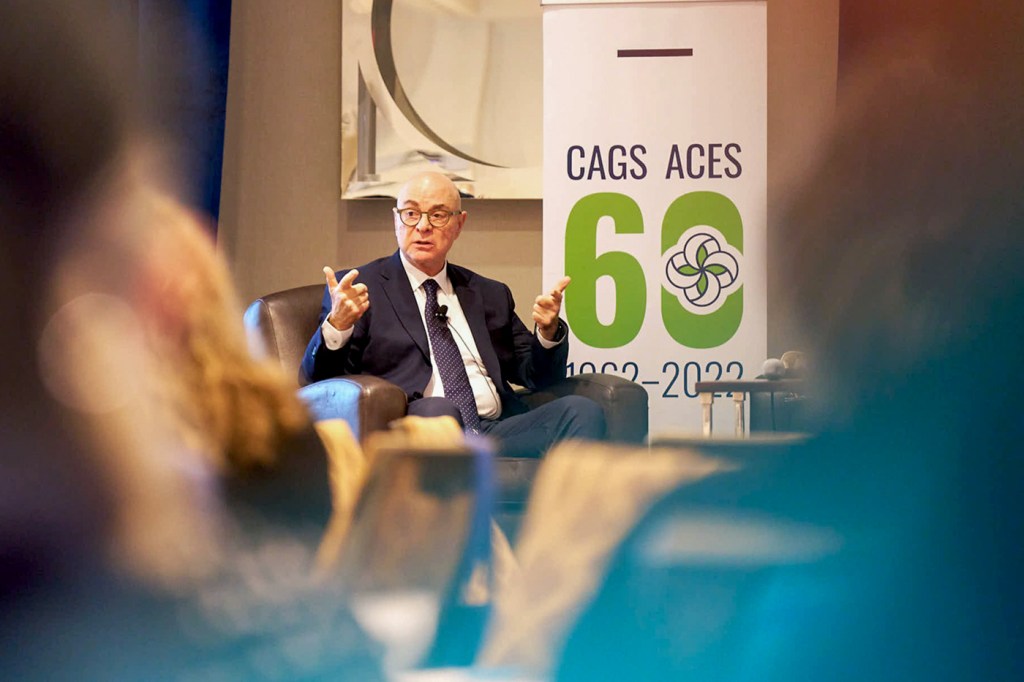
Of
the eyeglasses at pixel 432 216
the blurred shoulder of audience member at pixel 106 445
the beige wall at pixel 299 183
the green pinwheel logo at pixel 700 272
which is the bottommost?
the blurred shoulder of audience member at pixel 106 445

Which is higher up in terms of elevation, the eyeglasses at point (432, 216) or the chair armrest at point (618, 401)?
the eyeglasses at point (432, 216)

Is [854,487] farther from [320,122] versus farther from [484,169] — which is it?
[320,122]

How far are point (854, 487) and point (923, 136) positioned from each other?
1.82ft

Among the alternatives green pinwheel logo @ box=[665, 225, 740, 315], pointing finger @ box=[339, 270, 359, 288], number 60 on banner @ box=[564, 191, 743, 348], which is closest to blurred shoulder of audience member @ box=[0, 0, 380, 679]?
pointing finger @ box=[339, 270, 359, 288]

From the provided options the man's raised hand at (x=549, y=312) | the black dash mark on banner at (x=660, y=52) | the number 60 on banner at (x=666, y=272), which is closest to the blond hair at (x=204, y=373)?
the man's raised hand at (x=549, y=312)

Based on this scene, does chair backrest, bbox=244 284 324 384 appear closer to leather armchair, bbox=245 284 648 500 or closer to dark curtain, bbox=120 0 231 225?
leather armchair, bbox=245 284 648 500

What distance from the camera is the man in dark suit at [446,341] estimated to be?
104 inches

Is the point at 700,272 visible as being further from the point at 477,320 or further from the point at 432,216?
the point at 432,216

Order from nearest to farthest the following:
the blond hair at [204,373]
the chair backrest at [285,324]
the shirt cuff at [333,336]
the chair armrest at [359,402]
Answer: the blond hair at [204,373], the chair armrest at [359,402], the shirt cuff at [333,336], the chair backrest at [285,324]

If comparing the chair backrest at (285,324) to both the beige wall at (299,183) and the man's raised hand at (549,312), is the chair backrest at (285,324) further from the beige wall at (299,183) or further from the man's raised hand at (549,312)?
the beige wall at (299,183)

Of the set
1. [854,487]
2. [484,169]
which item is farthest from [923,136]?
[484,169]

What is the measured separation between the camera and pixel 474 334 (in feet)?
9.47

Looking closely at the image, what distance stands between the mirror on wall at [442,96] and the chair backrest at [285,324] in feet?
3.47

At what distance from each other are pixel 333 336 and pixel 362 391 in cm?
27
